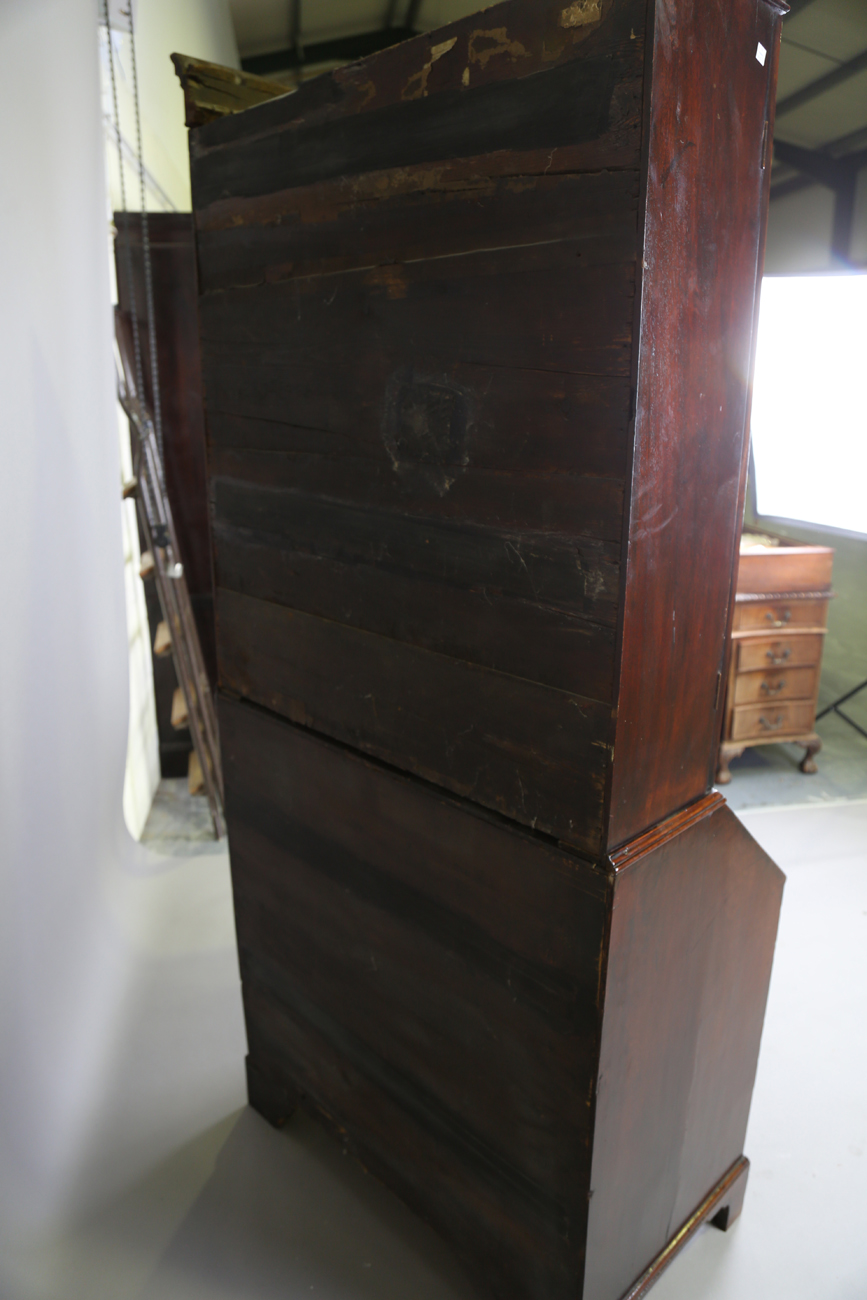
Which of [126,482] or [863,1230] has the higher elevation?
[126,482]

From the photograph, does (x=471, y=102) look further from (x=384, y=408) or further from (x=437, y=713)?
(x=437, y=713)

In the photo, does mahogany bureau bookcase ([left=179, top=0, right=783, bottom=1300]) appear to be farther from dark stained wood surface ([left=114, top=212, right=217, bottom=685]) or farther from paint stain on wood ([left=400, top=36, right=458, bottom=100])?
dark stained wood surface ([left=114, top=212, right=217, bottom=685])

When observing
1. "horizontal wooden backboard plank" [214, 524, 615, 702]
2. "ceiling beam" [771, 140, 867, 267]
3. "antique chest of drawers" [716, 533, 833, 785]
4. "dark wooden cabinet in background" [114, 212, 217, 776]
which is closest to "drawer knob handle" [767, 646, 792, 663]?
"antique chest of drawers" [716, 533, 833, 785]

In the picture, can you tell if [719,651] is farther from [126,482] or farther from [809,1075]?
[126,482]

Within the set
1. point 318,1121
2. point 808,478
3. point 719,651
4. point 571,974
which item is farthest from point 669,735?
point 808,478

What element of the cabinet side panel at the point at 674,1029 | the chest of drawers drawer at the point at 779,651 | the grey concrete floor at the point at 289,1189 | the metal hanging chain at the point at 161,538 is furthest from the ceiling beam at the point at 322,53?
the cabinet side panel at the point at 674,1029

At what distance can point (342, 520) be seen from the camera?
3.67ft

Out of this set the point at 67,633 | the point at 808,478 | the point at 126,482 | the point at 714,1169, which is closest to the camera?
the point at 714,1169

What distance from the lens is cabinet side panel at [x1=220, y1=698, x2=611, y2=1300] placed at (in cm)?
101

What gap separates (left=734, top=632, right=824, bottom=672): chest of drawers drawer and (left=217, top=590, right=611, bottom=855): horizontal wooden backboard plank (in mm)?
2141

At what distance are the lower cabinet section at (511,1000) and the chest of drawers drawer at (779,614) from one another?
189cm

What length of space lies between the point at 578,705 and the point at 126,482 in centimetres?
216

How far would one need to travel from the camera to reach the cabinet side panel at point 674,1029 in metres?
1.00

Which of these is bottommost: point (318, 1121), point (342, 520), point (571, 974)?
point (318, 1121)
